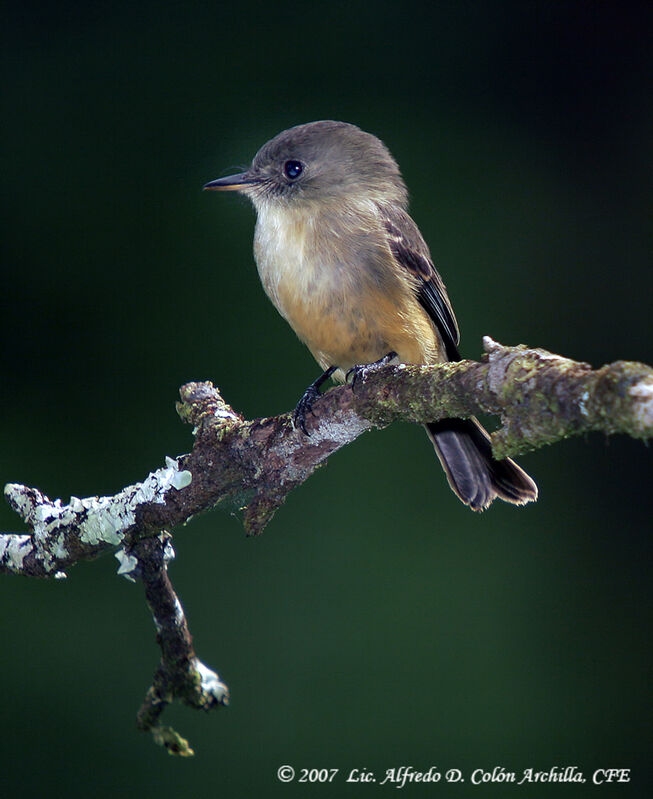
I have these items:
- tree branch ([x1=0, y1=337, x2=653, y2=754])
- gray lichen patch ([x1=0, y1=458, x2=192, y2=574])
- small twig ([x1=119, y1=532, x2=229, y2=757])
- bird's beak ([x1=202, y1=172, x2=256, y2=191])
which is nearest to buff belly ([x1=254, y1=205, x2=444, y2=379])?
bird's beak ([x1=202, y1=172, x2=256, y2=191])

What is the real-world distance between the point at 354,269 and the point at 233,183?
734mm

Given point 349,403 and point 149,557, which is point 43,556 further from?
point 349,403

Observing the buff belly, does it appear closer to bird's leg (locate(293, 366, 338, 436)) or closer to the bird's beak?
bird's leg (locate(293, 366, 338, 436))

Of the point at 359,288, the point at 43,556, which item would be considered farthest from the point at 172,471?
the point at 359,288

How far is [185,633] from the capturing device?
7.77ft

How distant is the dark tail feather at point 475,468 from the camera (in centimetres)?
266

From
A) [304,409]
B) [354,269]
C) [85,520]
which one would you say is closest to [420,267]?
[354,269]

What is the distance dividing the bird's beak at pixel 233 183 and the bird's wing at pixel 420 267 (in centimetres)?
52

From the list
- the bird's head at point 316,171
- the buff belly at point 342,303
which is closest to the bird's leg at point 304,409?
the buff belly at point 342,303

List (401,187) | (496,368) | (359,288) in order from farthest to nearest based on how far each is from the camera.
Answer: (401,187), (359,288), (496,368)

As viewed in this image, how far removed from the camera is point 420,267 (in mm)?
3105

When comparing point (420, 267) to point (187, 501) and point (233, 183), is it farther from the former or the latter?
point (187, 501)

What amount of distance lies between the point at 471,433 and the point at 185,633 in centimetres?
122

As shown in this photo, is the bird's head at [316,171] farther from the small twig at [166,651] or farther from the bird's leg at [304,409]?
the small twig at [166,651]
